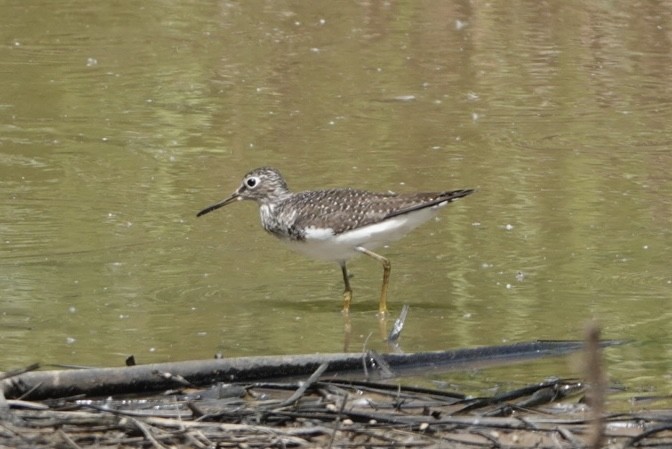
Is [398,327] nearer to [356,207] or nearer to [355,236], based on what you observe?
[355,236]

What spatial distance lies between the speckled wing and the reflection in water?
491 millimetres

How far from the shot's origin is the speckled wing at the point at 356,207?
8633mm

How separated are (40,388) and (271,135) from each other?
634 centimetres

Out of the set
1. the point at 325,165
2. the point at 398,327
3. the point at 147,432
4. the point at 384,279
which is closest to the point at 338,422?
the point at 147,432

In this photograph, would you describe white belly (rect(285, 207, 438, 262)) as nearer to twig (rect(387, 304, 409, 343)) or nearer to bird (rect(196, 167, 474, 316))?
bird (rect(196, 167, 474, 316))

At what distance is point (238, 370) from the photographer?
6590 millimetres

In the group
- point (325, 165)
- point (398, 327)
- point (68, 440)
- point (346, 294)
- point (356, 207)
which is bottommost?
point (325, 165)

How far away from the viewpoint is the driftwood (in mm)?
6238

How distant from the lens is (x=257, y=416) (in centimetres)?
586

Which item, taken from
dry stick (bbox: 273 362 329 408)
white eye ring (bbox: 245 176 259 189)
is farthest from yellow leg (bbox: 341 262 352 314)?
dry stick (bbox: 273 362 329 408)

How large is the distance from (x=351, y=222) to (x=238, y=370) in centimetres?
226

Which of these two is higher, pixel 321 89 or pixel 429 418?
pixel 429 418

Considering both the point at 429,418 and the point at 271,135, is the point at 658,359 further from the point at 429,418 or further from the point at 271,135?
the point at 271,135

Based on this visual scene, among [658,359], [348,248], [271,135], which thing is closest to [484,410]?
[658,359]
